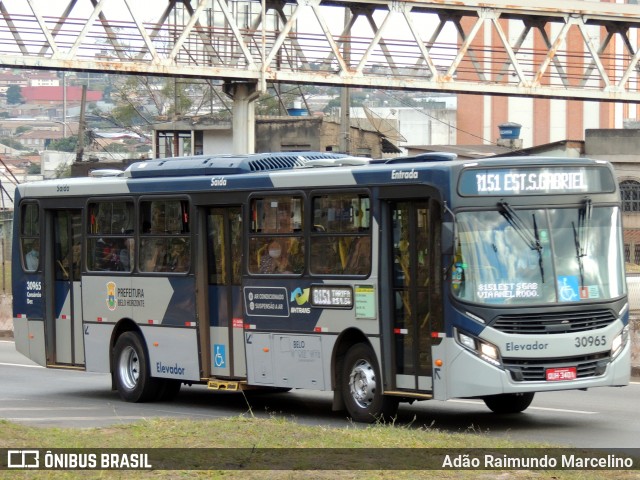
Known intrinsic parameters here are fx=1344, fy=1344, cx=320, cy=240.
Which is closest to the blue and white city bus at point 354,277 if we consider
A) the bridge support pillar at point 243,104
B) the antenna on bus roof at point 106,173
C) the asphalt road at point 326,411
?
the asphalt road at point 326,411

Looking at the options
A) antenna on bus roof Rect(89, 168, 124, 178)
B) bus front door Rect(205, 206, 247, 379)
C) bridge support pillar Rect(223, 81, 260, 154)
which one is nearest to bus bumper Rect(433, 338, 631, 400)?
bus front door Rect(205, 206, 247, 379)

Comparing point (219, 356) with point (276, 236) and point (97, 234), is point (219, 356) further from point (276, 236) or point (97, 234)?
point (97, 234)

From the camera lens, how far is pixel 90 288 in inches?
722

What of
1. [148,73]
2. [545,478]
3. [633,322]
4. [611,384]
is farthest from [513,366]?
[148,73]

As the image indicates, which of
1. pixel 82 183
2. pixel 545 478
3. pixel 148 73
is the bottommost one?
pixel 545 478

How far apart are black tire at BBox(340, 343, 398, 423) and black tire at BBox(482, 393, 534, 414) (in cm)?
149

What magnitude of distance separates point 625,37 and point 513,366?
81.1 ft

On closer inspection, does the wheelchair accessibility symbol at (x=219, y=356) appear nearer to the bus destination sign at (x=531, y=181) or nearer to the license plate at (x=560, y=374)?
the bus destination sign at (x=531, y=181)

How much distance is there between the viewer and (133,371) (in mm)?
17891

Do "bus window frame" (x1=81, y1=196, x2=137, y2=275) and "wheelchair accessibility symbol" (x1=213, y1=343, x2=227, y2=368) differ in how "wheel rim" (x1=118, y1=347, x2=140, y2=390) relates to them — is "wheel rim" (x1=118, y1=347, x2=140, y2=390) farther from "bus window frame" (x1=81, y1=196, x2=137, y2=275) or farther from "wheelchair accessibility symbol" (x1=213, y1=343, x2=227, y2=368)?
"wheelchair accessibility symbol" (x1=213, y1=343, x2=227, y2=368)

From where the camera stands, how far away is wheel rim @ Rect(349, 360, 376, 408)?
14.5 metres

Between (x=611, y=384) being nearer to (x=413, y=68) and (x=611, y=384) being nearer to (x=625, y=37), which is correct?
(x=413, y=68)

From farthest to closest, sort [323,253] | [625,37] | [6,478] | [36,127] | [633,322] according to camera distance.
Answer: [36,127] → [625,37] → [633,322] → [323,253] → [6,478]

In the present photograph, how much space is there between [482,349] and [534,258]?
1.09 m
